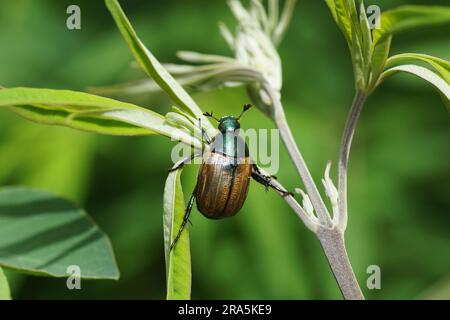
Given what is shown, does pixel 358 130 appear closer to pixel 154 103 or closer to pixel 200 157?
pixel 154 103

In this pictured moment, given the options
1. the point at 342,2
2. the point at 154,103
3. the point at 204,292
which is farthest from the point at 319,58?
the point at 342,2

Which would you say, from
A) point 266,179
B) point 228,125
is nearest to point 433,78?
point 266,179

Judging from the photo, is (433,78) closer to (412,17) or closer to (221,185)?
(412,17)

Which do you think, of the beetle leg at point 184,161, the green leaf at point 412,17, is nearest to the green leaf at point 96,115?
the beetle leg at point 184,161

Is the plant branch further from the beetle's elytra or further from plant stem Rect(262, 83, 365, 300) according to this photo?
the beetle's elytra

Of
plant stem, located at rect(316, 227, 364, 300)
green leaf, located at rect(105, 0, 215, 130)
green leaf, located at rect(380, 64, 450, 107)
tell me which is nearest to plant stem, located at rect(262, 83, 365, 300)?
plant stem, located at rect(316, 227, 364, 300)

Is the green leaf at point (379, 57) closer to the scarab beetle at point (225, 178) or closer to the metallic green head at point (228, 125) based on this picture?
the scarab beetle at point (225, 178)
